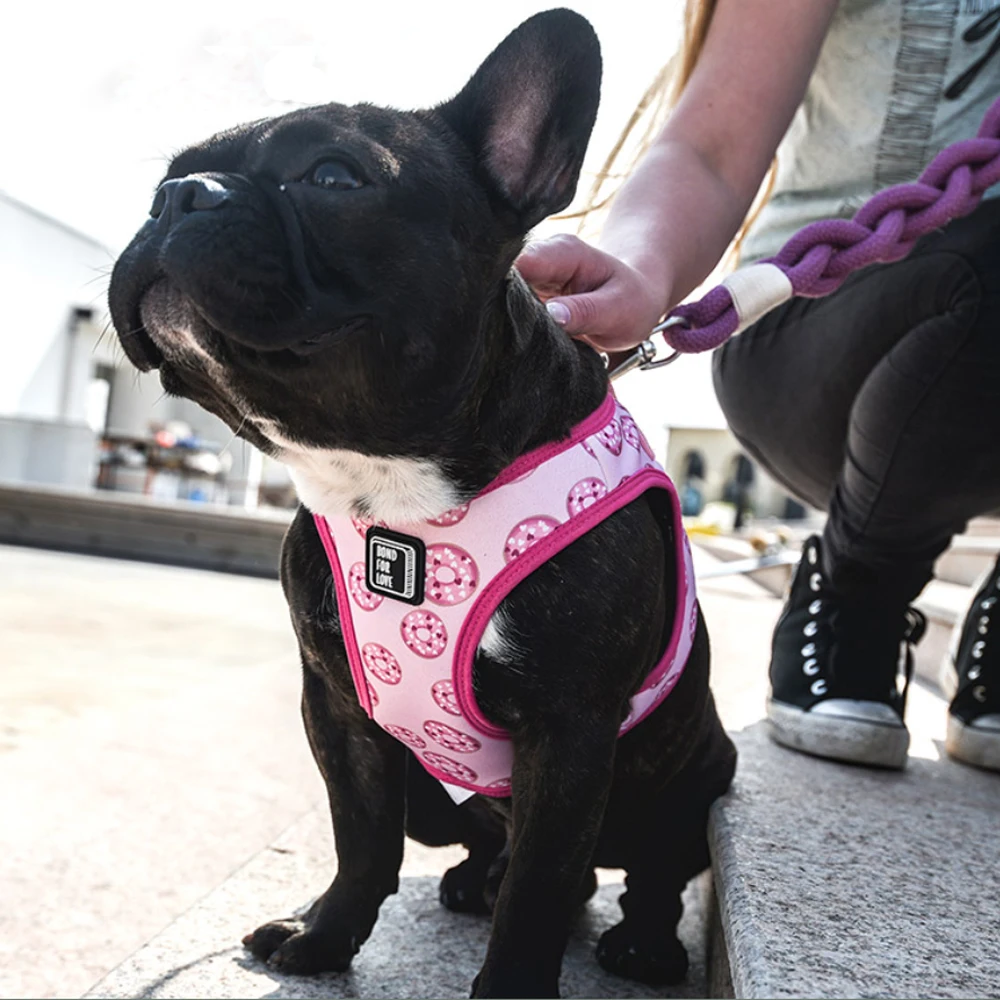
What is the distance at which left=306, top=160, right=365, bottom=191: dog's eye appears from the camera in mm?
964

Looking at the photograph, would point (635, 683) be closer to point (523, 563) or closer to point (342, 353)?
point (523, 563)

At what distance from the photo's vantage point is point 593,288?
4.47 ft

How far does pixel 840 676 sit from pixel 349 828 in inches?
39.7

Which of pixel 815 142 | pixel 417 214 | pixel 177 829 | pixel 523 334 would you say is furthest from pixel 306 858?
pixel 815 142

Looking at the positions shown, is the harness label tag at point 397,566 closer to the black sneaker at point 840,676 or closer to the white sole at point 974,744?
the black sneaker at point 840,676

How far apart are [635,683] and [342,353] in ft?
1.47

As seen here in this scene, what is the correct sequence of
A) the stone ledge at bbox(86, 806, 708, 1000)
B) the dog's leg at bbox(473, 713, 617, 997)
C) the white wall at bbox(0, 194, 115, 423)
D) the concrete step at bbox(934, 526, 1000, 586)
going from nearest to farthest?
the dog's leg at bbox(473, 713, 617, 997)
the stone ledge at bbox(86, 806, 708, 1000)
the concrete step at bbox(934, 526, 1000, 586)
the white wall at bbox(0, 194, 115, 423)

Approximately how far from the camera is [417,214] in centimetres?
100

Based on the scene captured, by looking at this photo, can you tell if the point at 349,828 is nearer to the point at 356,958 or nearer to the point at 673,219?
the point at 356,958

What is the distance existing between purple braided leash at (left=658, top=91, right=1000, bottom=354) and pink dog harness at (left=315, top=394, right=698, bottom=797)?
0.41m

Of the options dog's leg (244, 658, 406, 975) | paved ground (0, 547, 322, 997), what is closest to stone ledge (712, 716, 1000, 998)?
dog's leg (244, 658, 406, 975)

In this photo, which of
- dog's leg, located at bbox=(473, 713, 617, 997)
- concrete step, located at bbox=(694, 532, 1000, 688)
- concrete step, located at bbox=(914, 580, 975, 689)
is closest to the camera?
dog's leg, located at bbox=(473, 713, 617, 997)

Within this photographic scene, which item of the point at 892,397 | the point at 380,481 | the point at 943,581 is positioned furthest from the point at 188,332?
the point at 943,581

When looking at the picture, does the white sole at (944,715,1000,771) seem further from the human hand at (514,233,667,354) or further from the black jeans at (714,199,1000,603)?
the human hand at (514,233,667,354)
